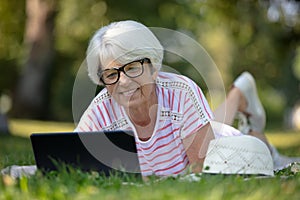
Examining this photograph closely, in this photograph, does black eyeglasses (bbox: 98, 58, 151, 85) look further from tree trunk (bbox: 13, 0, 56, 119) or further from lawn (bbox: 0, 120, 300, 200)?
tree trunk (bbox: 13, 0, 56, 119)

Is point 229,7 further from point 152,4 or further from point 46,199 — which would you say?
point 46,199

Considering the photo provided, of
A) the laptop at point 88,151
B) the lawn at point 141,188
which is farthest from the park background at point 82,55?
the laptop at point 88,151

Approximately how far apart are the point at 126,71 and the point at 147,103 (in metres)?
0.28

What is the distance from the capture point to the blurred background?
1202 centimetres

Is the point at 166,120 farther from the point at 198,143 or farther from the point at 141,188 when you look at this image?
Result: the point at 141,188

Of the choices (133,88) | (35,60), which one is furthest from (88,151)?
(35,60)

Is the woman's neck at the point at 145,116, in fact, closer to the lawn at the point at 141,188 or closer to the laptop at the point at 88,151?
the laptop at the point at 88,151

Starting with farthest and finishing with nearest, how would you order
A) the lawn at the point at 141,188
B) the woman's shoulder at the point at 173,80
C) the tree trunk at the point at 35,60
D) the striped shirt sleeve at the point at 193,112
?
the tree trunk at the point at 35,60
the woman's shoulder at the point at 173,80
the striped shirt sleeve at the point at 193,112
the lawn at the point at 141,188

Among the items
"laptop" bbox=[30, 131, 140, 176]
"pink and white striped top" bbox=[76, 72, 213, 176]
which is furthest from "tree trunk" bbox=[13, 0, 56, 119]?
"laptop" bbox=[30, 131, 140, 176]

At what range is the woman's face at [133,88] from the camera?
325 cm

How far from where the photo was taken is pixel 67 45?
70.8 feet

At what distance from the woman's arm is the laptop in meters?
0.55

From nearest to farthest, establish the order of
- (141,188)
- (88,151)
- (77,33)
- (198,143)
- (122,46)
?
1. (141,188)
2. (88,151)
3. (122,46)
4. (198,143)
5. (77,33)

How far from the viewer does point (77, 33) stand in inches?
846
